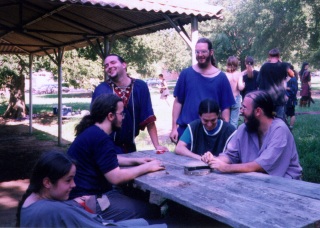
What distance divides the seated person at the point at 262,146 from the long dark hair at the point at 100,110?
3.06 feet

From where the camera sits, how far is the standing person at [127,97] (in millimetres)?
4320

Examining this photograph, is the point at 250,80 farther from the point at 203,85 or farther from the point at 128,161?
the point at 128,161

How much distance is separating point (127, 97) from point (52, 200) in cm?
240

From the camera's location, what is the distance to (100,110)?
3.22m

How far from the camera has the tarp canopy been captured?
600cm

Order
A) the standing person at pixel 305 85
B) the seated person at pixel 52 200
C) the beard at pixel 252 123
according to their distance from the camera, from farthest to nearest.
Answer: the standing person at pixel 305 85, the beard at pixel 252 123, the seated person at pixel 52 200

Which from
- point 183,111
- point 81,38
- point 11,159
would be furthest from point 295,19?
point 183,111

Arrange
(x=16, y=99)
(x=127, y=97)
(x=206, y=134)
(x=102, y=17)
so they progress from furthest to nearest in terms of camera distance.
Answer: (x=16, y=99)
(x=102, y=17)
(x=127, y=97)
(x=206, y=134)

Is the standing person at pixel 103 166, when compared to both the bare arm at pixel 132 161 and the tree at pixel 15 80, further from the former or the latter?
the tree at pixel 15 80

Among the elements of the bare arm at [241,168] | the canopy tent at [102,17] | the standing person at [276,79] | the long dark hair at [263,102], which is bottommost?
the bare arm at [241,168]

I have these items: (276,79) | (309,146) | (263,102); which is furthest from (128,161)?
(309,146)

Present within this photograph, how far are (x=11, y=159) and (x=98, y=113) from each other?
21.7ft

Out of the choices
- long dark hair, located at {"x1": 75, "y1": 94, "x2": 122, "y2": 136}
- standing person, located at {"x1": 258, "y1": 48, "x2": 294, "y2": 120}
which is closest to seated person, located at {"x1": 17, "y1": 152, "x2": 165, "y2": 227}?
long dark hair, located at {"x1": 75, "y1": 94, "x2": 122, "y2": 136}

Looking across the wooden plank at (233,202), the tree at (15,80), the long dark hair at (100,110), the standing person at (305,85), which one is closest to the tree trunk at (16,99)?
the tree at (15,80)
